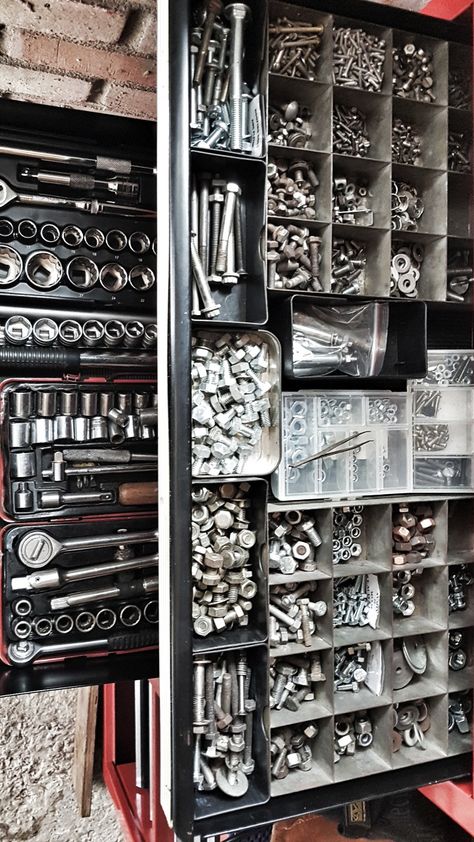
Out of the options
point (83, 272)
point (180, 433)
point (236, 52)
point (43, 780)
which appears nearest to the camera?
point (180, 433)

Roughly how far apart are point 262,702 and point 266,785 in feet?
0.56

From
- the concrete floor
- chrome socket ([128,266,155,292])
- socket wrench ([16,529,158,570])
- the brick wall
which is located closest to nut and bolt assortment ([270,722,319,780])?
socket wrench ([16,529,158,570])

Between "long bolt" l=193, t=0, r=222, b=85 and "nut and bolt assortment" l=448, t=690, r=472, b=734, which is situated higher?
"long bolt" l=193, t=0, r=222, b=85

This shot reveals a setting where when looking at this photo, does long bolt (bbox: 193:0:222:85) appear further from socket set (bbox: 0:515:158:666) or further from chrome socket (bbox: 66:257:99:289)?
socket set (bbox: 0:515:158:666)

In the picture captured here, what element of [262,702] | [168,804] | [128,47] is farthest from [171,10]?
[168,804]

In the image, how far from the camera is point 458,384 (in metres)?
1.57

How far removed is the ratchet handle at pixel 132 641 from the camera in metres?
1.56

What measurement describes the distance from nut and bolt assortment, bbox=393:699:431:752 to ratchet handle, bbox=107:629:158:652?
647mm

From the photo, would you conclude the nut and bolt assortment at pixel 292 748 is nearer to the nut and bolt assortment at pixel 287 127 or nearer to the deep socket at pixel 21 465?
the deep socket at pixel 21 465

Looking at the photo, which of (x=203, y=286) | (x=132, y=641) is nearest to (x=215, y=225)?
(x=203, y=286)

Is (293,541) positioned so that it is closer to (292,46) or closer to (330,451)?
(330,451)

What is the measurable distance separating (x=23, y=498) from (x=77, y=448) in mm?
186

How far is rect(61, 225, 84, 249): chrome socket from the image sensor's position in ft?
5.17

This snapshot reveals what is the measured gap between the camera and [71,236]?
1.58 m
